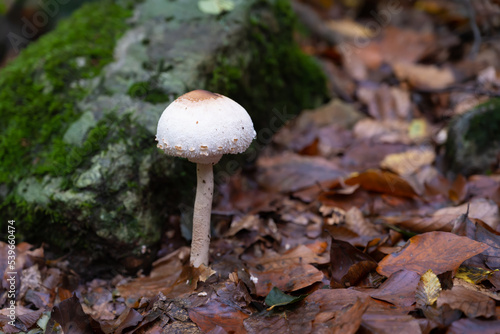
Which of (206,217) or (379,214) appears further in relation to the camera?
(379,214)

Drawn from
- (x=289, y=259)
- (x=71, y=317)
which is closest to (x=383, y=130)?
Result: (x=289, y=259)

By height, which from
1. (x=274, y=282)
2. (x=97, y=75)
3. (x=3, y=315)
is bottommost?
(x=3, y=315)

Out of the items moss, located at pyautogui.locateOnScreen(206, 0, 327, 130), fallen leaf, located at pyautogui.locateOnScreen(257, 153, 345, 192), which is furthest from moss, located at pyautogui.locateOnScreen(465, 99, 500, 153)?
moss, located at pyautogui.locateOnScreen(206, 0, 327, 130)

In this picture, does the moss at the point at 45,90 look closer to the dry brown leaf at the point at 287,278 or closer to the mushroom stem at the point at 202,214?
the mushroom stem at the point at 202,214

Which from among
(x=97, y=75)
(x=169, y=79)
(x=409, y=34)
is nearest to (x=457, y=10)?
(x=409, y=34)

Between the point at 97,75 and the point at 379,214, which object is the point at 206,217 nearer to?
the point at 379,214

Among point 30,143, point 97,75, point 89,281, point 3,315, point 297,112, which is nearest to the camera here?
point 3,315

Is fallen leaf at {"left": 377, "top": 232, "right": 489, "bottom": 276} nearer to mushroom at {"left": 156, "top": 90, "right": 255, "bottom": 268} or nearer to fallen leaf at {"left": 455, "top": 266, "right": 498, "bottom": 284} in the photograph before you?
fallen leaf at {"left": 455, "top": 266, "right": 498, "bottom": 284}

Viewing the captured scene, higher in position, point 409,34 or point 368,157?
point 409,34
